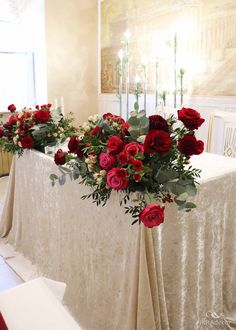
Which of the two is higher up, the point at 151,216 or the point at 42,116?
the point at 42,116

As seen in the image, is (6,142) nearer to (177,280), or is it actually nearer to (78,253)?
(78,253)

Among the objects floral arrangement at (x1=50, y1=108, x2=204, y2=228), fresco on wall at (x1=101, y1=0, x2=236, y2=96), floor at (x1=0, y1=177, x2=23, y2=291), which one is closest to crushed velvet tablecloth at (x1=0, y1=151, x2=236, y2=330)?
floral arrangement at (x1=50, y1=108, x2=204, y2=228)

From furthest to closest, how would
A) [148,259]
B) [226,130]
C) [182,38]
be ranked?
[182,38], [226,130], [148,259]

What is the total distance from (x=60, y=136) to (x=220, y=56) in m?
2.49

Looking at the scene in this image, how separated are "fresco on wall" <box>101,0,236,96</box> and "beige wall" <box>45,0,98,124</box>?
13.2 inches

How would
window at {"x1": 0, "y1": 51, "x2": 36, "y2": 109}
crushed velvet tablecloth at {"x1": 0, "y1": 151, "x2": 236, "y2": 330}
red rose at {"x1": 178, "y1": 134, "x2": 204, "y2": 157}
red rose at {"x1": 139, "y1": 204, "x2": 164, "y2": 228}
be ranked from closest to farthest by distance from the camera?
1. red rose at {"x1": 139, "y1": 204, "x2": 164, "y2": 228}
2. red rose at {"x1": 178, "y1": 134, "x2": 204, "y2": 157}
3. crushed velvet tablecloth at {"x1": 0, "y1": 151, "x2": 236, "y2": 330}
4. window at {"x1": 0, "y1": 51, "x2": 36, "y2": 109}

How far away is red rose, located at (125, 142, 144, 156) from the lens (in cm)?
138

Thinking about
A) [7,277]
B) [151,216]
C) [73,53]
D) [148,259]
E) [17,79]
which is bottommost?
[7,277]

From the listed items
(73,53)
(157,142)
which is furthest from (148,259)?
(73,53)

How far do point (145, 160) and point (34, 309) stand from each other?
0.74 metres

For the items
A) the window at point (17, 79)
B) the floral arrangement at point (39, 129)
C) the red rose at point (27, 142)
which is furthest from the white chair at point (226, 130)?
the window at point (17, 79)

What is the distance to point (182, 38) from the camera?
4547 mm

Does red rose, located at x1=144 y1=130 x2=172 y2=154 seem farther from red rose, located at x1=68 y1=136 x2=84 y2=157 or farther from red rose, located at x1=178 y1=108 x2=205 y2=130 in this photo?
red rose, located at x1=68 y1=136 x2=84 y2=157

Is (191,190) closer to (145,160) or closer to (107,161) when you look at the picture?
(145,160)
